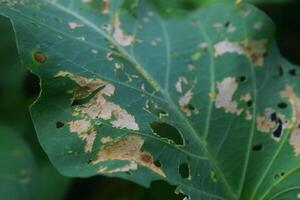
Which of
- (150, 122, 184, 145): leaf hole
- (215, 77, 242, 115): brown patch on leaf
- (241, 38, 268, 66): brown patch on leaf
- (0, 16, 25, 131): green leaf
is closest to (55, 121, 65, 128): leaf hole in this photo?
(150, 122, 184, 145): leaf hole

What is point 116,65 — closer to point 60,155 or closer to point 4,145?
point 60,155

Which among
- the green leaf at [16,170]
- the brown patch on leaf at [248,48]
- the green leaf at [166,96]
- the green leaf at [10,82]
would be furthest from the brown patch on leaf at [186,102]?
the green leaf at [10,82]

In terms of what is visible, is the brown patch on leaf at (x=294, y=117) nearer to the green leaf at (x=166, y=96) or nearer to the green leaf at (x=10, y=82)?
the green leaf at (x=166, y=96)

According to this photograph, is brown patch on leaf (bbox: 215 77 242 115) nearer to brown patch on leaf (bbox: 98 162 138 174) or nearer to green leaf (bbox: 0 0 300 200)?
green leaf (bbox: 0 0 300 200)

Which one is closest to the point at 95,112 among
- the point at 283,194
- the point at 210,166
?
the point at 210,166

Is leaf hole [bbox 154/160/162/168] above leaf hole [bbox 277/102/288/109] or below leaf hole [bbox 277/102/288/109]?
below

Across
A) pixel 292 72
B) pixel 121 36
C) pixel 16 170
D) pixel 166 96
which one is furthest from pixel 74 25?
pixel 292 72

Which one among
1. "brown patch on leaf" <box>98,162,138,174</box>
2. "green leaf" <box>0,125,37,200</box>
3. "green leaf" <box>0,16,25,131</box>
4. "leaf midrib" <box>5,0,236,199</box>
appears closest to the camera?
"brown patch on leaf" <box>98,162,138,174</box>

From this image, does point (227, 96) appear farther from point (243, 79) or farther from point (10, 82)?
point (10, 82)
